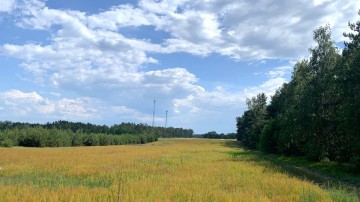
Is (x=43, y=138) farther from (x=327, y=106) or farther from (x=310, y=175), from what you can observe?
(x=310, y=175)

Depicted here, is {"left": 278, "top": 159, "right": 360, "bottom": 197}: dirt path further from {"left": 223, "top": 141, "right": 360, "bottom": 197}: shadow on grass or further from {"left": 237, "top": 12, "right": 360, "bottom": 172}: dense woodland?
{"left": 237, "top": 12, "right": 360, "bottom": 172}: dense woodland

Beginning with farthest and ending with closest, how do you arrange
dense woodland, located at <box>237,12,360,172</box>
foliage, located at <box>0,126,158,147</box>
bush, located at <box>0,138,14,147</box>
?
foliage, located at <box>0,126,158,147</box>, bush, located at <box>0,138,14,147</box>, dense woodland, located at <box>237,12,360,172</box>

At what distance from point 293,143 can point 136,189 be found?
4704cm

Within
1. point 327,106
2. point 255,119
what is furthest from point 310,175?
point 255,119

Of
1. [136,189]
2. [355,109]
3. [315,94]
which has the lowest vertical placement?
[136,189]

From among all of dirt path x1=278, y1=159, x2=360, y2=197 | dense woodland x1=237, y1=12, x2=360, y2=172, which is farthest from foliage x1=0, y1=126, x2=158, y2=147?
dirt path x1=278, y1=159, x2=360, y2=197

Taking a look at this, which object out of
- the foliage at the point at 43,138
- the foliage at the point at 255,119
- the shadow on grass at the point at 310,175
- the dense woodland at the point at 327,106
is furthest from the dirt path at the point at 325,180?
the foliage at the point at 43,138

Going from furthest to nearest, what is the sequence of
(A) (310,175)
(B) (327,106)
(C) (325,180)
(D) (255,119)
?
(D) (255,119) → (B) (327,106) → (A) (310,175) → (C) (325,180)

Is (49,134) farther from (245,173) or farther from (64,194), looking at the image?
(64,194)

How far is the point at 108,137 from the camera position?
14275cm

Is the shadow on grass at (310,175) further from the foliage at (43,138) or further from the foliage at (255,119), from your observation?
the foliage at (43,138)

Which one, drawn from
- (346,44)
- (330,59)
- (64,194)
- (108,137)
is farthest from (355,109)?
(108,137)

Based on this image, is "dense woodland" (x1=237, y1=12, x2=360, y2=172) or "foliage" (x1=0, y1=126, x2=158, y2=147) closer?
"dense woodland" (x1=237, y1=12, x2=360, y2=172)

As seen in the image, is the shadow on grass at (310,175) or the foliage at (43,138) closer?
the shadow on grass at (310,175)
